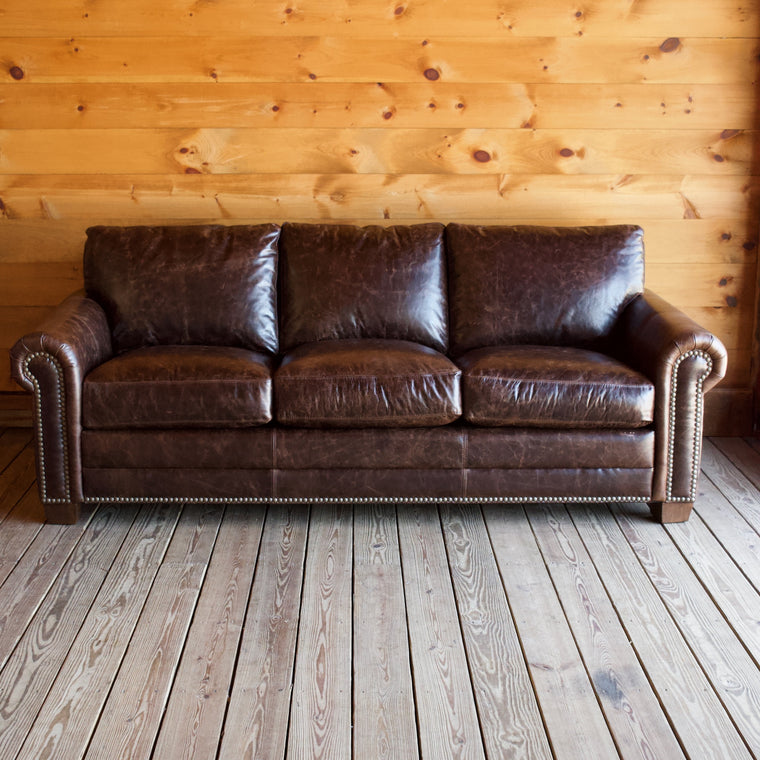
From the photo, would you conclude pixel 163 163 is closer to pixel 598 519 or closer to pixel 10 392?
pixel 10 392

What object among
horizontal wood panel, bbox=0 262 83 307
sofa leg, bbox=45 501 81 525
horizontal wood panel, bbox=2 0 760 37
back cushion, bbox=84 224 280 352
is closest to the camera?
sofa leg, bbox=45 501 81 525

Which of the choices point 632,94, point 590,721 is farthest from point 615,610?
point 632,94

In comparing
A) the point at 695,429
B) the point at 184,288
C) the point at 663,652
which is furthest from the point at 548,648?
the point at 184,288

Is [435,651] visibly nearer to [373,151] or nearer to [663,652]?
[663,652]

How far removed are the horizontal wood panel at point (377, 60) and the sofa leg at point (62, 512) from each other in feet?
5.71

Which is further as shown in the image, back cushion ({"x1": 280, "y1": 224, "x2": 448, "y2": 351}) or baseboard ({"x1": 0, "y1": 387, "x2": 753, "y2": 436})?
baseboard ({"x1": 0, "y1": 387, "x2": 753, "y2": 436})

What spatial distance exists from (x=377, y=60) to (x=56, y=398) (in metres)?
1.83

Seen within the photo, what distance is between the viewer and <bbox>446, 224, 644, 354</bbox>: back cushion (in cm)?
336

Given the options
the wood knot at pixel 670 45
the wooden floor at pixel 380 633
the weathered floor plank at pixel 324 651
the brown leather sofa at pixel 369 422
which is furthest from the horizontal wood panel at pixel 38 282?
the wood knot at pixel 670 45

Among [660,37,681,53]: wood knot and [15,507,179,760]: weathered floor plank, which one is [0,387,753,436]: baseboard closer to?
[660,37,681,53]: wood knot

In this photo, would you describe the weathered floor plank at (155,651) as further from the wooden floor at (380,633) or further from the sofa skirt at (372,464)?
the sofa skirt at (372,464)

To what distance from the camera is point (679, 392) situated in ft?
9.45

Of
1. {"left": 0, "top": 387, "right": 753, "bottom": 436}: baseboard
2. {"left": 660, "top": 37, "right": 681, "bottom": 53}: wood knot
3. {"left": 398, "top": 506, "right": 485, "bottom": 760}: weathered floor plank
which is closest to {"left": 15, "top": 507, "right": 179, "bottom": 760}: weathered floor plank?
{"left": 398, "top": 506, "right": 485, "bottom": 760}: weathered floor plank

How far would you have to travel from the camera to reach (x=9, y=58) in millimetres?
3568
